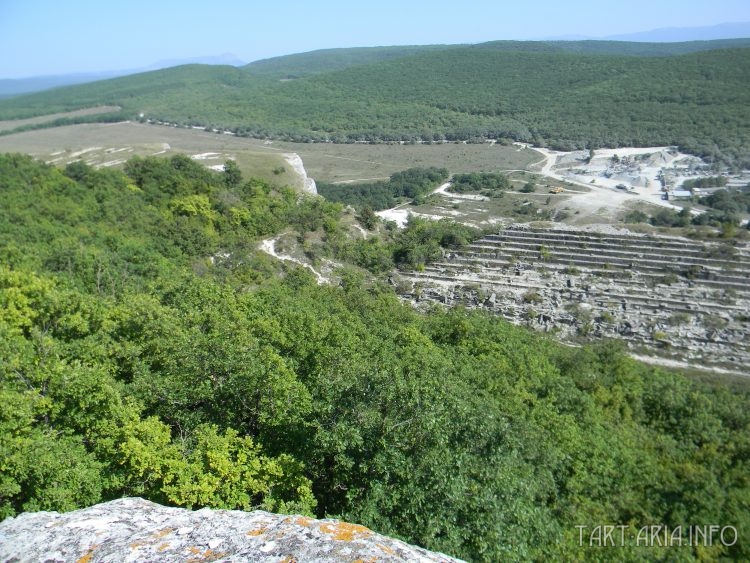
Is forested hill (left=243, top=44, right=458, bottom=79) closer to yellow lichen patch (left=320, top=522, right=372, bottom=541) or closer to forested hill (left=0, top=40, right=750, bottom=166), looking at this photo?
forested hill (left=0, top=40, right=750, bottom=166)

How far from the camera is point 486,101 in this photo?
80.4 m

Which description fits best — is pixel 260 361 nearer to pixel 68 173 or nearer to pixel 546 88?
pixel 68 173

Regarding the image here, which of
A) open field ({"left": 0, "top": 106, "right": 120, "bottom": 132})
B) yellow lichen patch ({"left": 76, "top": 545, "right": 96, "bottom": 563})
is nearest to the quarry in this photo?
yellow lichen patch ({"left": 76, "top": 545, "right": 96, "bottom": 563})

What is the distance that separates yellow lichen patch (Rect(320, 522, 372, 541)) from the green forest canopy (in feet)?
6.25

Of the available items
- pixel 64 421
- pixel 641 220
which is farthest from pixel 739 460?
pixel 641 220

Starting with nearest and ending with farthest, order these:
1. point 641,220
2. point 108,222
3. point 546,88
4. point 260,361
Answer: point 260,361 < point 108,222 < point 641,220 < point 546,88

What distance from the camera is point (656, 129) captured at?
5888 centimetres

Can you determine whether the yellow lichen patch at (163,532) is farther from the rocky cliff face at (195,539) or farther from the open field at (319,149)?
the open field at (319,149)

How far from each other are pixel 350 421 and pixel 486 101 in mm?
80531

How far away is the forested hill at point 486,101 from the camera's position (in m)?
59.9

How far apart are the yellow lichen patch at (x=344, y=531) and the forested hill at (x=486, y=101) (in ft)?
178

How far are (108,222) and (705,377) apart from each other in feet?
83.5

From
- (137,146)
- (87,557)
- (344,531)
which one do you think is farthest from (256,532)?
(137,146)

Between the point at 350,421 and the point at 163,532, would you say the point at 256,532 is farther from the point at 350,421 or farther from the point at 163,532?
the point at 350,421
